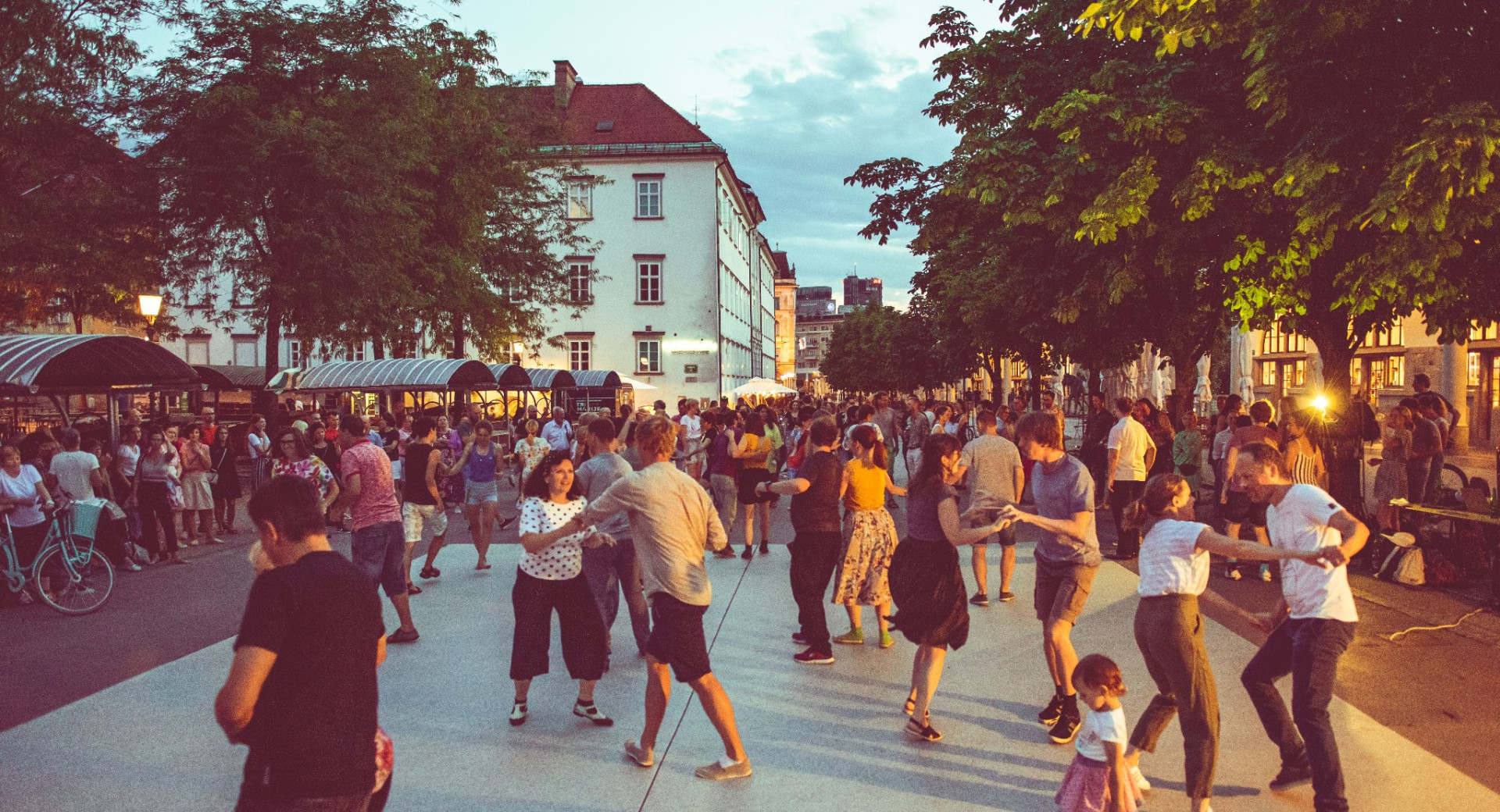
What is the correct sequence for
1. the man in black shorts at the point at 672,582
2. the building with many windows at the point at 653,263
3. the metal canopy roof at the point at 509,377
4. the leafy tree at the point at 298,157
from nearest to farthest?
1. the man in black shorts at the point at 672,582
2. the leafy tree at the point at 298,157
3. the metal canopy roof at the point at 509,377
4. the building with many windows at the point at 653,263

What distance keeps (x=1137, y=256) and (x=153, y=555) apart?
13.0 meters

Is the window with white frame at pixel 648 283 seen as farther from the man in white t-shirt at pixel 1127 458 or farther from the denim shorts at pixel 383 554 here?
the denim shorts at pixel 383 554

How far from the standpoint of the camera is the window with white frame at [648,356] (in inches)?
2046

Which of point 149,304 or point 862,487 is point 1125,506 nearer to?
point 862,487

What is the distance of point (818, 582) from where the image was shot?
26.3 feet

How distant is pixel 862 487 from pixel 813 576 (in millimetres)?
784

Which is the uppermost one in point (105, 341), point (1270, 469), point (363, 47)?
point (363, 47)

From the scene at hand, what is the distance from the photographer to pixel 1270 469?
5.09 m

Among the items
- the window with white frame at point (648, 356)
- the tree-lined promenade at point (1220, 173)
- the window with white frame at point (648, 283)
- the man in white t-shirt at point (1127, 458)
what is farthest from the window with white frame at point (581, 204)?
the man in white t-shirt at point (1127, 458)

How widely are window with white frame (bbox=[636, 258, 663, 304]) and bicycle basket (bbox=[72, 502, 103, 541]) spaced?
41.4 metres

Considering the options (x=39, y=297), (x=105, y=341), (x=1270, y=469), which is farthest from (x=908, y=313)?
(x=1270, y=469)

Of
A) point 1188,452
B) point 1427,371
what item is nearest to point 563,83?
point 1427,371

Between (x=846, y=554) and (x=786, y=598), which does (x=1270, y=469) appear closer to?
(x=846, y=554)

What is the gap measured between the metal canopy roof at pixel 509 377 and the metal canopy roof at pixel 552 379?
5.10 m
